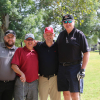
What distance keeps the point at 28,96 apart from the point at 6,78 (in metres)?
0.73

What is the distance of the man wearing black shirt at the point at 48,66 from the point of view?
4219mm

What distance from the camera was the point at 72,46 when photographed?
392 cm

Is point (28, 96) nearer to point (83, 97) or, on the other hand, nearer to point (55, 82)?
point (55, 82)

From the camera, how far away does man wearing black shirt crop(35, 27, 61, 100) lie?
166 inches

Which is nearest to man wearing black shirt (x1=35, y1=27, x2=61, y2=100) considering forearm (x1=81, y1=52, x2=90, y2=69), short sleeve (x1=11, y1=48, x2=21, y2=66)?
short sleeve (x1=11, y1=48, x2=21, y2=66)

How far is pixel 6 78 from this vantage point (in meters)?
3.98

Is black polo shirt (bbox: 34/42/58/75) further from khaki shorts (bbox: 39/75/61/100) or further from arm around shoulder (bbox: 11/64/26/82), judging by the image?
arm around shoulder (bbox: 11/64/26/82)

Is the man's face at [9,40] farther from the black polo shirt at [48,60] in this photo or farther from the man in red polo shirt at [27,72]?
the black polo shirt at [48,60]

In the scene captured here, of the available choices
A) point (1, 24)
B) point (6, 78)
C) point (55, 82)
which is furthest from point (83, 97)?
point (1, 24)

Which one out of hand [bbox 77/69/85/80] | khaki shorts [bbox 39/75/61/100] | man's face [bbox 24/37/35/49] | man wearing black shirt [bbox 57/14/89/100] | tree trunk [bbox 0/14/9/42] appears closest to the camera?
hand [bbox 77/69/85/80]

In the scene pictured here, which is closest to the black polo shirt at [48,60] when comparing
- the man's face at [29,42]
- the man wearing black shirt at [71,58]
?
the man wearing black shirt at [71,58]

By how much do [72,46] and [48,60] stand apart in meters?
0.75

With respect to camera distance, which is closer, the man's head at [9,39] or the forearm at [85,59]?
the forearm at [85,59]

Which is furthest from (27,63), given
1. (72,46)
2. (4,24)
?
(4,24)
